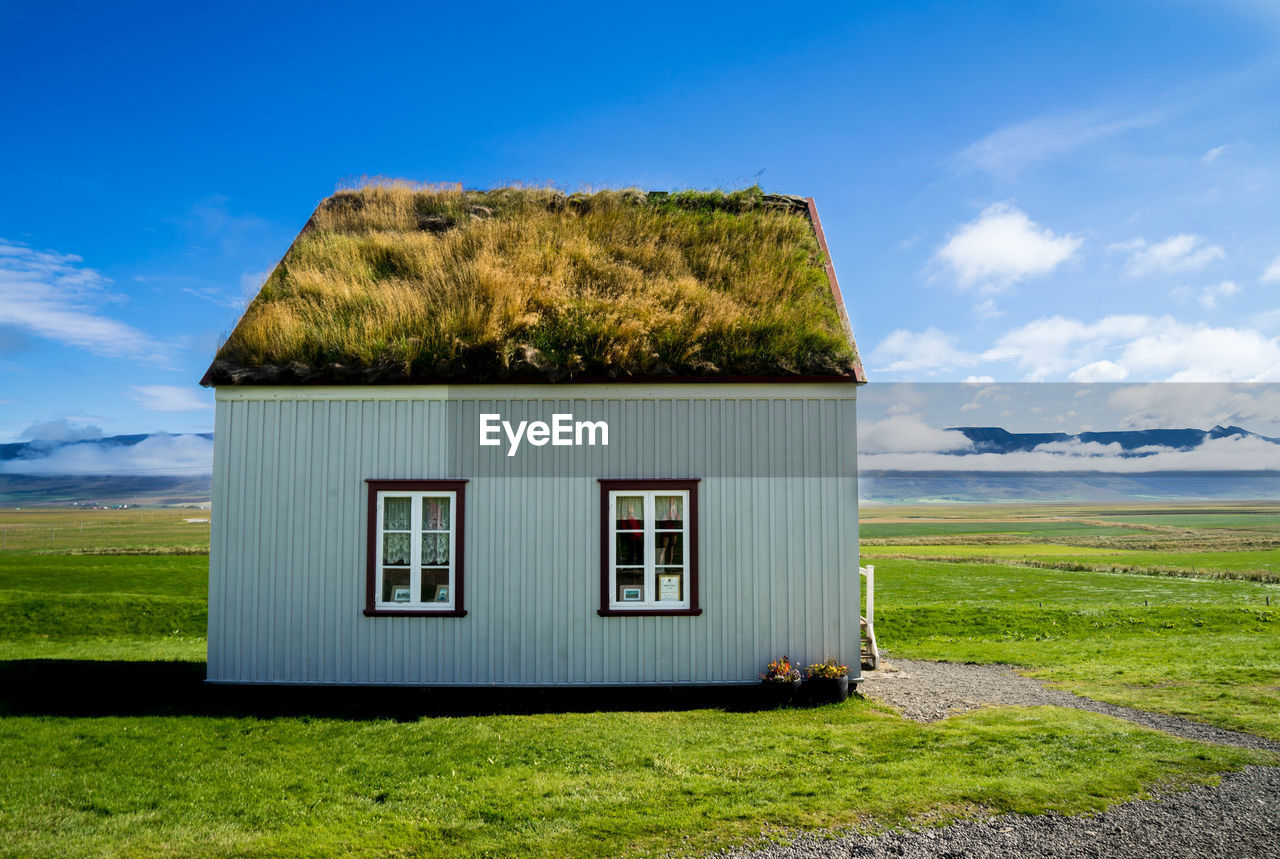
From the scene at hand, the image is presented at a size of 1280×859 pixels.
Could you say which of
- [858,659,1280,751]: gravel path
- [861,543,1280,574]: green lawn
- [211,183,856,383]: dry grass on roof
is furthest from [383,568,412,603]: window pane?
[861,543,1280,574]: green lawn

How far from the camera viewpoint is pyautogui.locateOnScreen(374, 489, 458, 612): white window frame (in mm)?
10516

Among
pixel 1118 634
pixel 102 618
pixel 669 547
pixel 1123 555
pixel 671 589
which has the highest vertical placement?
pixel 669 547

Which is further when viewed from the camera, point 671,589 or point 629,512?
point 629,512

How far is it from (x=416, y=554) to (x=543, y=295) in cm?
441

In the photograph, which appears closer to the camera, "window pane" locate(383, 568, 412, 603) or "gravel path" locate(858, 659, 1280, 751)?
"gravel path" locate(858, 659, 1280, 751)

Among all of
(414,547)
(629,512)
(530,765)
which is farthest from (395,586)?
(530,765)

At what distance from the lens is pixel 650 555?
10.6m

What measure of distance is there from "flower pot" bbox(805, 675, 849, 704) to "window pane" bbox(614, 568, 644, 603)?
2655mm

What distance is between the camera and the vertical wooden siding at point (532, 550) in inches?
412

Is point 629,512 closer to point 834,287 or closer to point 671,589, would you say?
point 671,589

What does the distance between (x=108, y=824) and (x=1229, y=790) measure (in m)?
10.3

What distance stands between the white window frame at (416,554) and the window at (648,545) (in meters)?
2.13

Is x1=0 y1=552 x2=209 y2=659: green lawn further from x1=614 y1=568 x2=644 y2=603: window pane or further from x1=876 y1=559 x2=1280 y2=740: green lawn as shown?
x1=876 y1=559 x2=1280 y2=740: green lawn

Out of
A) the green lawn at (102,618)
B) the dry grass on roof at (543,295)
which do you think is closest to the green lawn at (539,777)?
the dry grass on roof at (543,295)
